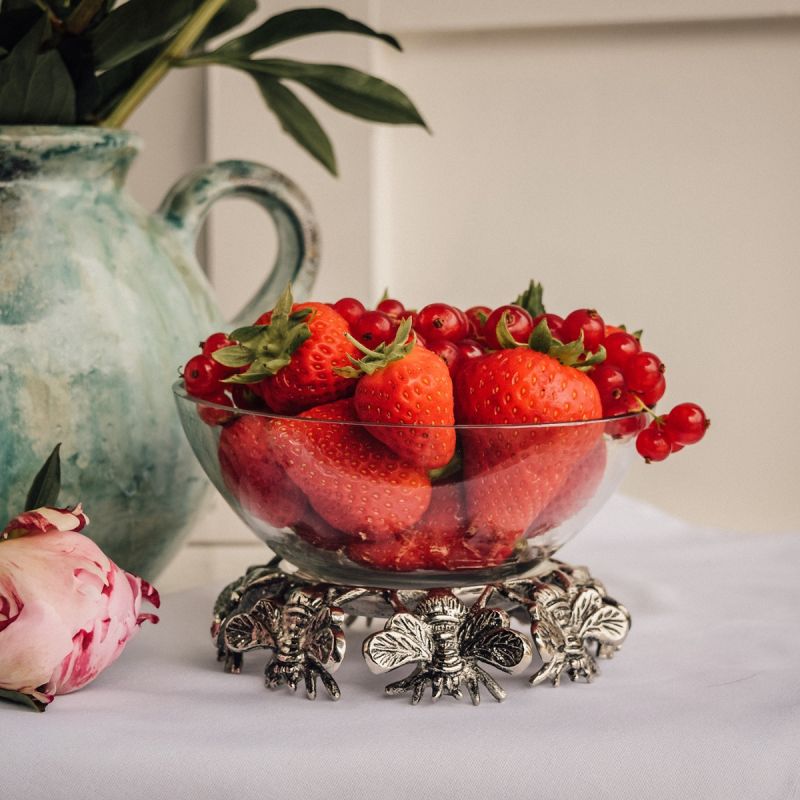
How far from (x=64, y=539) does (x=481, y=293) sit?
26.9 inches

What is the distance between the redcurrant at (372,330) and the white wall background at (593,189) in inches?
22.3

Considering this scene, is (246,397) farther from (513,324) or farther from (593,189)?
(593,189)

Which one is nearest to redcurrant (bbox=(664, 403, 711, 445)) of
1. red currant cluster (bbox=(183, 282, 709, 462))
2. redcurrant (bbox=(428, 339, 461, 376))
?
red currant cluster (bbox=(183, 282, 709, 462))

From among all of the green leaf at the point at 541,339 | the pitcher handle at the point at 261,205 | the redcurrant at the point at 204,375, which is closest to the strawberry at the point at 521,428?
the green leaf at the point at 541,339

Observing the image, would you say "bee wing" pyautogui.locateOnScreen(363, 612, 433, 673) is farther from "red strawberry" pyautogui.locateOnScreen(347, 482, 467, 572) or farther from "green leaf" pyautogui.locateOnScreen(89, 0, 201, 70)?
"green leaf" pyautogui.locateOnScreen(89, 0, 201, 70)

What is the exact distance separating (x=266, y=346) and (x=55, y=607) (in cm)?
13

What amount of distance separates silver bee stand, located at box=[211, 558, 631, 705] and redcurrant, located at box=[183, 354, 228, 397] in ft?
0.31

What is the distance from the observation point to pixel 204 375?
48 cm

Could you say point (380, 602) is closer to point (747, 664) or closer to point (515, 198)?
point (747, 664)

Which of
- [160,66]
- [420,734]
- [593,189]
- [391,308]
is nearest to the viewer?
[420,734]

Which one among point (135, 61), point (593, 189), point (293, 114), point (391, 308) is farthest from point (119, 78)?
→ point (593, 189)

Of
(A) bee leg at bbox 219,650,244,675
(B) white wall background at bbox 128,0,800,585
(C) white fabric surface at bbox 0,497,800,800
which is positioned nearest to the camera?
(C) white fabric surface at bbox 0,497,800,800

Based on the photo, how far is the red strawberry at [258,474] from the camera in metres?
0.46

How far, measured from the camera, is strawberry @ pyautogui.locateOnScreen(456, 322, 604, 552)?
17.4 inches
